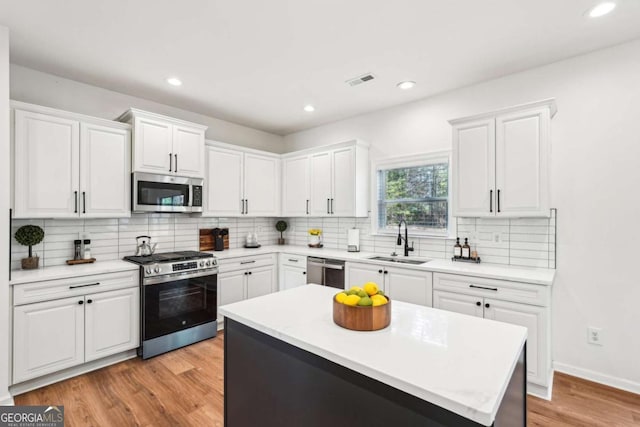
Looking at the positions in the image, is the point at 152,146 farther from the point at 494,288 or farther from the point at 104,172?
the point at 494,288

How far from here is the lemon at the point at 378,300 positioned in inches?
55.5

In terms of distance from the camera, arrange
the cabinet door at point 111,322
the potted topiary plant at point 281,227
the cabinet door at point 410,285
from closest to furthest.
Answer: the cabinet door at point 111,322 < the cabinet door at point 410,285 < the potted topiary plant at point 281,227

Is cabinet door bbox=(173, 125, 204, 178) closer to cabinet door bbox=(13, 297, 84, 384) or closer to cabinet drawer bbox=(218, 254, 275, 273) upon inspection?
cabinet drawer bbox=(218, 254, 275, 273)

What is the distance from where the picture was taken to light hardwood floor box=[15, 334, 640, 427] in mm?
2146

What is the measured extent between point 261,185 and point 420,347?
366 centimetres

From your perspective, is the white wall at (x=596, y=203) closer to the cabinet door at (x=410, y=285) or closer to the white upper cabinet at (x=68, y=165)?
the cabinet door at (x=410, y=285)

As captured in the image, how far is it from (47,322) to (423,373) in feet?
9.72

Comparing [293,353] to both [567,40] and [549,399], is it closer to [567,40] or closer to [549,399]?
[549,399]

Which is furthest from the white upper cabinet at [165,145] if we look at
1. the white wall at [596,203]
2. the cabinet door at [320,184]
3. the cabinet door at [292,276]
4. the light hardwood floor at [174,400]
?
the white wall at [596,203]

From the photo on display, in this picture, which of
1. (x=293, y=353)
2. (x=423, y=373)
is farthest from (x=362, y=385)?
(x=293, y=353)

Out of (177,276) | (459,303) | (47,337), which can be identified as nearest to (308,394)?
(459,303)

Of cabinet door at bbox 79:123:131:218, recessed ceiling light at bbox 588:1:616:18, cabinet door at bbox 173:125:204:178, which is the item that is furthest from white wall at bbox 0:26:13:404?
recessed ceiling light at bbox 588:1:616:18

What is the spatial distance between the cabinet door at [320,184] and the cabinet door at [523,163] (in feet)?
6.80

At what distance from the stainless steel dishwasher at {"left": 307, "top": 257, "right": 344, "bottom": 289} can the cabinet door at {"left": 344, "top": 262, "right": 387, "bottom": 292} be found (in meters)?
0.09
